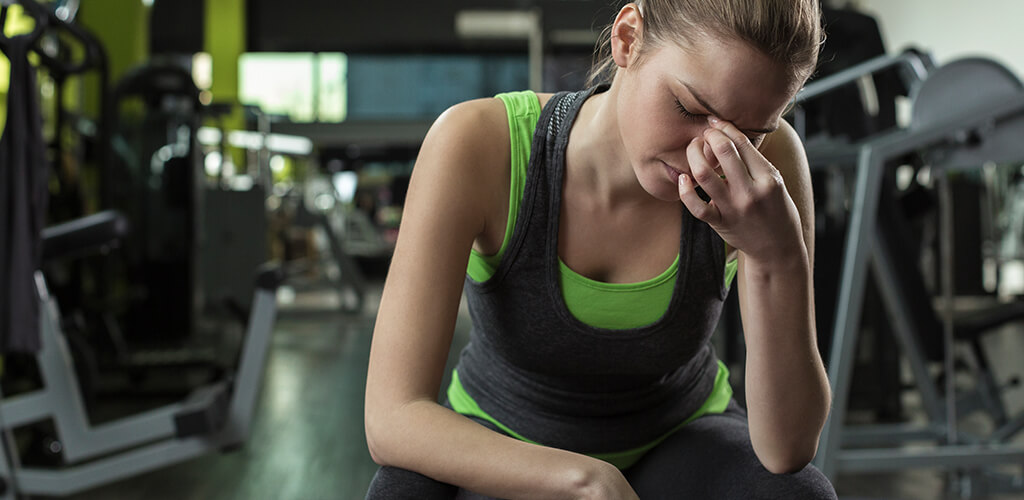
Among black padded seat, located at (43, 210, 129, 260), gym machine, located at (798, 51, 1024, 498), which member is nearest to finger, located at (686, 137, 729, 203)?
gym machine, located at (798, 51, 1024, 498)

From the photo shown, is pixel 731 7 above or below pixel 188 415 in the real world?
above

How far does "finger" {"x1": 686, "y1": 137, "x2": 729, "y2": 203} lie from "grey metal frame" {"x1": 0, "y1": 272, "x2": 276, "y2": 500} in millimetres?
1872

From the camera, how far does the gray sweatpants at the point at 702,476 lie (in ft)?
2.84

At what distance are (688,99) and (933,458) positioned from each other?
5.18ft

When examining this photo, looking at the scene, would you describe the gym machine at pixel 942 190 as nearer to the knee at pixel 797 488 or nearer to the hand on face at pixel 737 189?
the knee at pixel 797 488

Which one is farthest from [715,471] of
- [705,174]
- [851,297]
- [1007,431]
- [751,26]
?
[1007,431]

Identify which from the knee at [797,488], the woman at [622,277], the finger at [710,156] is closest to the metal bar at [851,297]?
the woman at [622,277]

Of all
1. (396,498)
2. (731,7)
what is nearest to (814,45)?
(731,7)

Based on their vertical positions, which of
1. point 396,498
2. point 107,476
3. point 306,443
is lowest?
point 306,443

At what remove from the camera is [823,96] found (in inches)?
116

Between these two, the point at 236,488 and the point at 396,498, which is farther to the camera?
the point at 236,488

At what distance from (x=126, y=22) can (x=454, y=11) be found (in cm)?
516

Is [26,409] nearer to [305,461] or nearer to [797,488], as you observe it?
[305,461]

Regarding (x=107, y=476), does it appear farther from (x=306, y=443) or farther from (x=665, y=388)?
(x=665, y=388)
